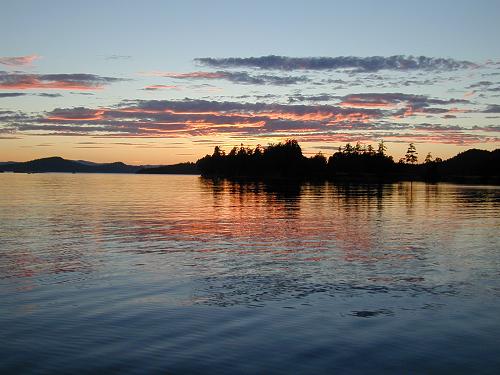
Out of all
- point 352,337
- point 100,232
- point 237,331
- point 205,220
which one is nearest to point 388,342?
point 352,337

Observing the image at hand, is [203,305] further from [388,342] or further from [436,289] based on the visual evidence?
[436,289]

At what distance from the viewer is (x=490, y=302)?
19484 millimetres

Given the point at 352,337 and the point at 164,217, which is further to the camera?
the point at 164,217

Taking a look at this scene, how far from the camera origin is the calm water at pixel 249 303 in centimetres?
1366

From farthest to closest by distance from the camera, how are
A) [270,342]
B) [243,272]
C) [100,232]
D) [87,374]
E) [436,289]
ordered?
[100,232]
[243,272]
[436,289]
[270,342]
[87,374]

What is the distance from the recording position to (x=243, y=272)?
81.0ft

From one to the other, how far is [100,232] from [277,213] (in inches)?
894

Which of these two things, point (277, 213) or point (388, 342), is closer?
point (388, 342)

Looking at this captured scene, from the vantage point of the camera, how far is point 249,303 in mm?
19062

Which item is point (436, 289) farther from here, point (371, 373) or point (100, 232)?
point (100, 232)

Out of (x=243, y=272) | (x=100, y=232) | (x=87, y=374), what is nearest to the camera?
(x=87, y=374)

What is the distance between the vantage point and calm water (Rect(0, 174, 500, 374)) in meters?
13.7

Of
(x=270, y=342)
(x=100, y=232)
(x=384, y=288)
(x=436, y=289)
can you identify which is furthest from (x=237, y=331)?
(x=100, y=232)

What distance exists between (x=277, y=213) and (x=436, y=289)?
36161mm
